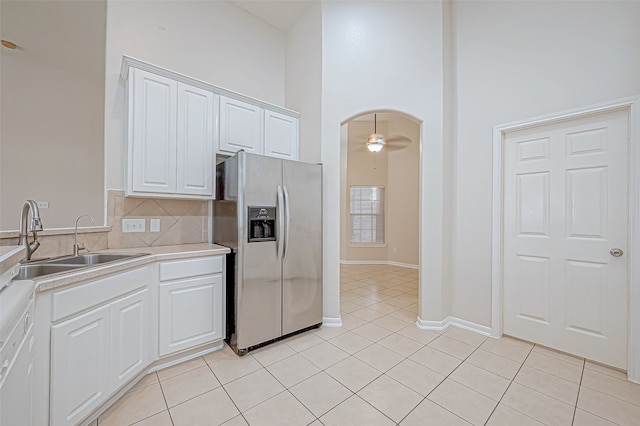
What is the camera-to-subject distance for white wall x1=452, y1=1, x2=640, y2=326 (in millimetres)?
2123

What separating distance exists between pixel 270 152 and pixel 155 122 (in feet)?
3.86

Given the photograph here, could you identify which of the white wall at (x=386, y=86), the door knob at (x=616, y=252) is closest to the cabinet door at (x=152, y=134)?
the white wall at (x=386, y=86)

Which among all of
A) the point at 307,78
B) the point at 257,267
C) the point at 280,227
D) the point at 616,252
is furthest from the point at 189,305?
the point at 616,252

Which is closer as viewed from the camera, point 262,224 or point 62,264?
point 62,264

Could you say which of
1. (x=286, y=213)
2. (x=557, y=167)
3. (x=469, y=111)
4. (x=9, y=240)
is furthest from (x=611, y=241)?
(x=9, y=240)

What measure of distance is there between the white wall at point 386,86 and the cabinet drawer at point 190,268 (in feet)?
3.96

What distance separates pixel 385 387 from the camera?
6.33 ft

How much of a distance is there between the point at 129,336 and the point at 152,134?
164 centimetres

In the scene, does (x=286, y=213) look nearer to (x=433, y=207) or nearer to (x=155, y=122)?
(x=155, y=122)

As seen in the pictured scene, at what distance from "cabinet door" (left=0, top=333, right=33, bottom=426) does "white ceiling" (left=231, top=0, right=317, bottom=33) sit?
386 cm

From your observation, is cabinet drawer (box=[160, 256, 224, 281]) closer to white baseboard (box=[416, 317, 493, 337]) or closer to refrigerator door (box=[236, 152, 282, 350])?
refrigerator door (box=[236, 152, 282, 350])

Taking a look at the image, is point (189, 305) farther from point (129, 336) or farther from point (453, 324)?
point (453, 324)

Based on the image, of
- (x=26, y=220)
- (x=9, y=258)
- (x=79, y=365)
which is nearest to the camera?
(x=9, y=258)

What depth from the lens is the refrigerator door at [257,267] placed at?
2.34 metres
